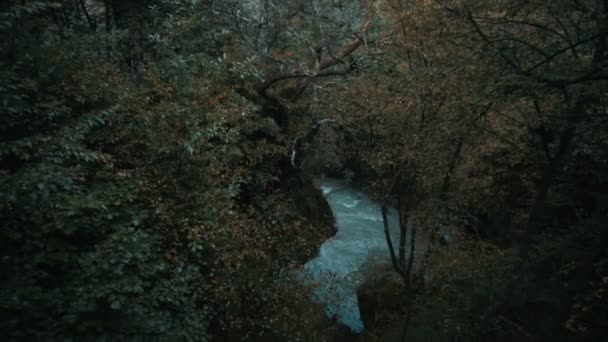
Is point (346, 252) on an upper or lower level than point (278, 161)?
lower

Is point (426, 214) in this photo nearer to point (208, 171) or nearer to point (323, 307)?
point (323, 307)

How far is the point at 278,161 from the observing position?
29.3 feet

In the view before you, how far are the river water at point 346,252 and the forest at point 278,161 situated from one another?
283mm

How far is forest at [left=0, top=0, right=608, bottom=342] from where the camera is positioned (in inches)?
127

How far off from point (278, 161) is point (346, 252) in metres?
3.85

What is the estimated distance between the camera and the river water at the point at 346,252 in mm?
7400

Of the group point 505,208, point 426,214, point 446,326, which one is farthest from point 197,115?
point 505,208

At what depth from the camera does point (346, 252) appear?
1127 centimetres

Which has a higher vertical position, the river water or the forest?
the forest

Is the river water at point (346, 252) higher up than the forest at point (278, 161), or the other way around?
the forest at point (278, 161)

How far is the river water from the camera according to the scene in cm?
740

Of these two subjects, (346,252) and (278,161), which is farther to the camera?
(346,252)

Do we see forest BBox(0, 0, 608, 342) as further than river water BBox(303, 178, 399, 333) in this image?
No

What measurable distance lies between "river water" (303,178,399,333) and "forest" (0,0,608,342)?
0.28 meters
